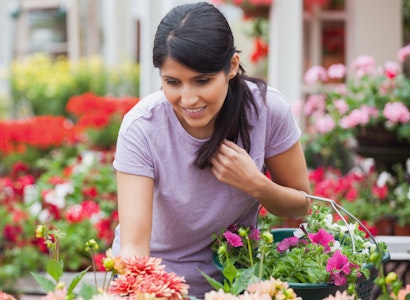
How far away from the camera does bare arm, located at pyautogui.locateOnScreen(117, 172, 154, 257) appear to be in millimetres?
1920

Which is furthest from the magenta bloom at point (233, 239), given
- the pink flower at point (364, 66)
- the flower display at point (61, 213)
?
the pink flower at point (364, 66)

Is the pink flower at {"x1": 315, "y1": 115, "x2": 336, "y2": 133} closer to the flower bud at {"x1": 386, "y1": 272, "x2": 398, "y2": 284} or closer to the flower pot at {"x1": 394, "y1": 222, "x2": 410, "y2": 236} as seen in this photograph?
the flower pot at {"x1": 394, "y1": 222, "x2": 410, "y2": 236}

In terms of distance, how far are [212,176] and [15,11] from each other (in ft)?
25.4

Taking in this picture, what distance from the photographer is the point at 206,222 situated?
2051 millimetres

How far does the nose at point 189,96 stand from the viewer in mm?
1845

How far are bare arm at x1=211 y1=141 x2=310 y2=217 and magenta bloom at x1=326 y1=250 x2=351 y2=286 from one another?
313 mm

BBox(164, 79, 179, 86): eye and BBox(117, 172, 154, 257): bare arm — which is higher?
BBox(164, 79, 179, 86): eye

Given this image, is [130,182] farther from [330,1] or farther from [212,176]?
[330,1]

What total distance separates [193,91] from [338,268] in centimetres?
49

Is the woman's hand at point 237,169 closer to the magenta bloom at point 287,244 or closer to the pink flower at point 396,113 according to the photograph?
the magenta bloom at point 287,244

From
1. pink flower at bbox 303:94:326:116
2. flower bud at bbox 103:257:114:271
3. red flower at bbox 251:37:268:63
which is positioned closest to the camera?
flower bud at bbox 103:257:114:271

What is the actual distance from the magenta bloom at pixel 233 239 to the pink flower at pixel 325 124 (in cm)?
286

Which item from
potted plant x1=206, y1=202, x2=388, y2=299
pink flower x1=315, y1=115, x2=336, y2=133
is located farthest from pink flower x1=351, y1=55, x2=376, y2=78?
potted plant x1=206, y1=202, x2=388, y2=299

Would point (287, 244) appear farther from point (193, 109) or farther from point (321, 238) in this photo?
point (193, 109)
